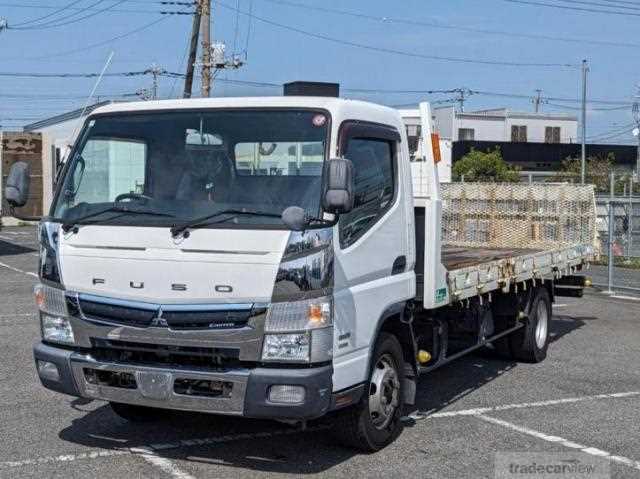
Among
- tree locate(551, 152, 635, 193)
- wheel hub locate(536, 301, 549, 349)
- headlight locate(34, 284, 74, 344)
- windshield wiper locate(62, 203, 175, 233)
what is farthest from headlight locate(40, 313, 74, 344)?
tree locate(551, 152, 635, 193)

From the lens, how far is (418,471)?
19.9ft

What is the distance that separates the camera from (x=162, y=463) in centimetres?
613

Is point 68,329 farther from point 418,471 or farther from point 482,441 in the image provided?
point 482,441

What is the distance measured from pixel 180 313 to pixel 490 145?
50.3 m

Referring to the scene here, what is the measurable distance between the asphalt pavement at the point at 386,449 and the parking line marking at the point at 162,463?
0.5 inches

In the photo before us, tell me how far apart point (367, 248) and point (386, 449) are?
1567 mm

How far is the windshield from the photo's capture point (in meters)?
5.70

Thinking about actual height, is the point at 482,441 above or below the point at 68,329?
below

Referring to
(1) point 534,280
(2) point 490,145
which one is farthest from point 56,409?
(2) point 490,145

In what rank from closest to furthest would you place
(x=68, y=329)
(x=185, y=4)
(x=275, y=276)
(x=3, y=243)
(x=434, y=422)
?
(x=275, y=276) < (x=68, y=329) < (x=434, y=422) < (x=3, y=243) < (x=185, y=4)

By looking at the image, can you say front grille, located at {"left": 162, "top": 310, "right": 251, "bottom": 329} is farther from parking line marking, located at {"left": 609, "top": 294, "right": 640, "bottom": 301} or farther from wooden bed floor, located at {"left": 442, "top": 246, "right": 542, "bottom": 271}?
parking line marking, located at {"left": 609, "top": 294, "right": 640, "bottom": 301}

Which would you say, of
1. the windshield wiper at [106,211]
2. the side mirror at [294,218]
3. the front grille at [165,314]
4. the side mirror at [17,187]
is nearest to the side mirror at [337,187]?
the side mirror at [294,218]

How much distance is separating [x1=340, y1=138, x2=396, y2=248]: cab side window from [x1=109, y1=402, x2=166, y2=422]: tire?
94.0 inches

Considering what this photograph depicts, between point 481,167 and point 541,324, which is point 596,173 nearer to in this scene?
point 481,167
